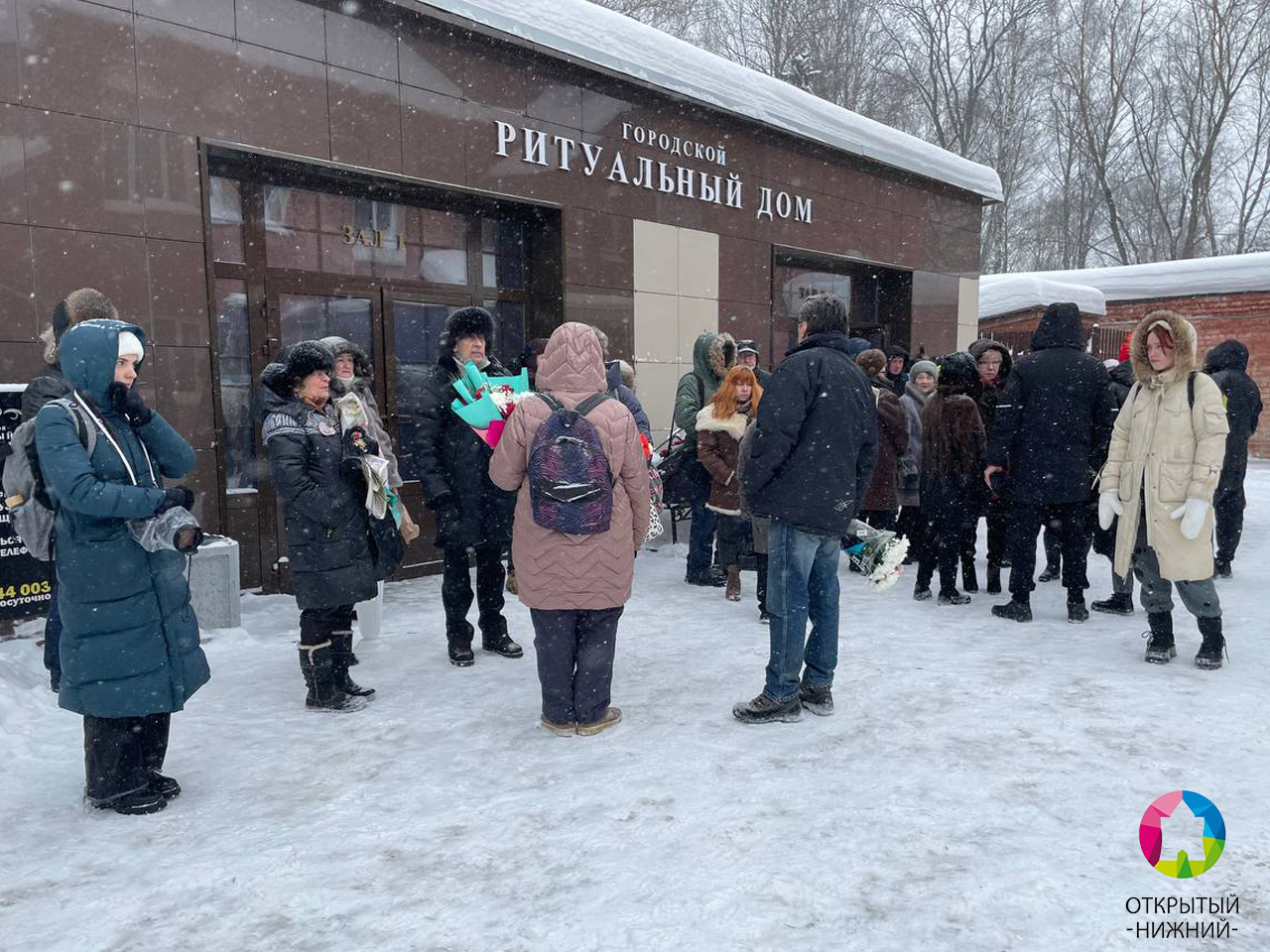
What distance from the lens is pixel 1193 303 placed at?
1720cm

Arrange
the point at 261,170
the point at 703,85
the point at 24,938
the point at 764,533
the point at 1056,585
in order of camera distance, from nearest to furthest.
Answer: the point at 24,938 → the point at 764,533 → the point at 261,170 → the point at 1056,585 → the point at 703,85

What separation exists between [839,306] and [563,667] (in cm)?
201

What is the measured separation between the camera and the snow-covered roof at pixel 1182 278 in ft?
53.8

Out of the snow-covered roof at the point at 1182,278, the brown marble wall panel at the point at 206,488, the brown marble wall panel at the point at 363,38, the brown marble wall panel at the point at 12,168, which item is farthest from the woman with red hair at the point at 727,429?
the snow-covered roof at the point at 1182,278

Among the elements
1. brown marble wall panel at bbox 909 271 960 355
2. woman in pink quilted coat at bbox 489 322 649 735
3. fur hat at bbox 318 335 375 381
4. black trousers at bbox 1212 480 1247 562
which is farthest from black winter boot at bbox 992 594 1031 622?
brown marble wall panel at bbox 909 271 960 355

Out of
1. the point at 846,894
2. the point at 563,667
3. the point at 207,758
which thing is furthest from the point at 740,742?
the point at 207,758

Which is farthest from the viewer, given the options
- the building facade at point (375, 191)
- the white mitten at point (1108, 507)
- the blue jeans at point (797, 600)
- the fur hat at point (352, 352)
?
the building facade at point (375, 191)

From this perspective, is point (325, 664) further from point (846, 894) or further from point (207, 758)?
point (846, 894)

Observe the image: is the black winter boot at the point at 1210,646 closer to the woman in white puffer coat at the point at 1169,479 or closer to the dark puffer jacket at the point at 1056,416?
the woman in white puffer coat at the point at 1169,479

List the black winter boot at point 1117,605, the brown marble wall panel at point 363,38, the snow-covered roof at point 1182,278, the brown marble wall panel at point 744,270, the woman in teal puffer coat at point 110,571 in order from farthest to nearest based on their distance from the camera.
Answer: the snow-covered roof at point 1182,278 < the brown marble wall panel at point 744,270 < the brown marble wall panel at point 363,38 < the black winter boot at point 1117,605 < the woman in teal puffer coat at point 110,571

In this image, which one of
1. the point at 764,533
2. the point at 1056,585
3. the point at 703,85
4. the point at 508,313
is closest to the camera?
the point at 764,533

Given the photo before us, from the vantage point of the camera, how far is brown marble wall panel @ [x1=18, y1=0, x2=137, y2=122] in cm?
495

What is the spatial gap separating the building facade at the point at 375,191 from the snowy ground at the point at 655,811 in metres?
1.85

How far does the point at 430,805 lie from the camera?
322cm
